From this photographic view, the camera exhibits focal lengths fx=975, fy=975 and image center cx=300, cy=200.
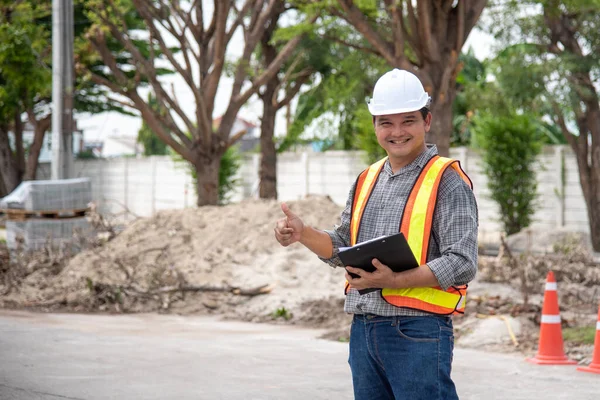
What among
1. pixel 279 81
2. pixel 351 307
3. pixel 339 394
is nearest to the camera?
pixel 351 307

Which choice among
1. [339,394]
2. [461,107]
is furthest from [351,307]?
[461,107]

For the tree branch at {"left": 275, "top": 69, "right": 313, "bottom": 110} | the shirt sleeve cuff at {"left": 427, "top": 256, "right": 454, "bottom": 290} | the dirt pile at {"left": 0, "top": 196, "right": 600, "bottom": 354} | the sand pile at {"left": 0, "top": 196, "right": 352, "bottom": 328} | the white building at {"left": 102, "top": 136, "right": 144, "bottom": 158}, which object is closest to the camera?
the shirt sleeve cuff at {"left": 427, "top": 256, "right": 454, "bottom": 290}

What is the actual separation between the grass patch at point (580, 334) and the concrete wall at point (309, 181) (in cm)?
701

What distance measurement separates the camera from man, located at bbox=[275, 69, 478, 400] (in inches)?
136

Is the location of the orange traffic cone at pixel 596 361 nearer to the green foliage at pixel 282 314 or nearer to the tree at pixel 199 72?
the green foliage at pixel 282 314

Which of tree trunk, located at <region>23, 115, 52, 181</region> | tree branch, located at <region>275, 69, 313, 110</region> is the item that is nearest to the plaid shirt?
tree branch, located at <region>275, 69, 313, 110</region>

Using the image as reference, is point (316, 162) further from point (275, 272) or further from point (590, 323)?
point (590, 323)

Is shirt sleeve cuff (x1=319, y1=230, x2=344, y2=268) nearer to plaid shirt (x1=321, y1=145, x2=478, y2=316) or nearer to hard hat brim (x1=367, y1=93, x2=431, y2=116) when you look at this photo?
plaid shirt (x1=321, y1=145, x2=478, y2=316)

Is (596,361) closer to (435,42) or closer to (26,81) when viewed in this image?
(435,42)

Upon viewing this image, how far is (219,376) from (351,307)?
3.93m

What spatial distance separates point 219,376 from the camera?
739 centimetres

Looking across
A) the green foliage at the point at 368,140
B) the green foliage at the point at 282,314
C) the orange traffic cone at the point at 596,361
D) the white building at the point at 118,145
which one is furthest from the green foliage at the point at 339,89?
the white building at the point at 118,145

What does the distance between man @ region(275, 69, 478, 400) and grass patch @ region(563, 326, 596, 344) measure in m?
5.52

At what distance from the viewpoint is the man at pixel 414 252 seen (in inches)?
136
